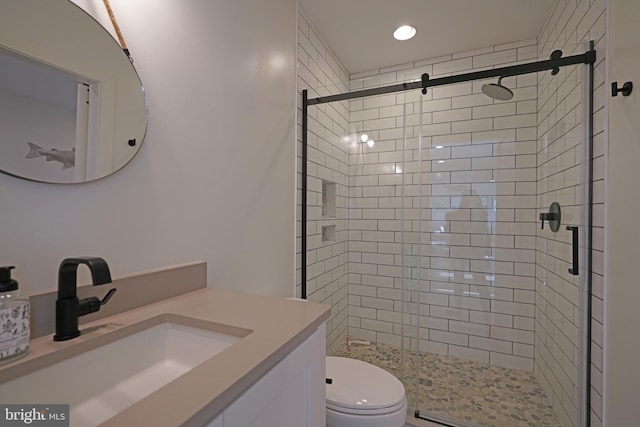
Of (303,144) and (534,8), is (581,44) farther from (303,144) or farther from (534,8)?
(303,144)

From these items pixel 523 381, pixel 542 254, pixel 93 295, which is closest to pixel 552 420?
pixel 523 381

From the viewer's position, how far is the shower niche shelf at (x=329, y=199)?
2320 millimetres

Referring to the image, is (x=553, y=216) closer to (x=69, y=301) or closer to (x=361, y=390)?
(x=361, y=390)

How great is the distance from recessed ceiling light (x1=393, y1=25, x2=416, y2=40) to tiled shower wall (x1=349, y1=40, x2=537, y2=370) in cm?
41

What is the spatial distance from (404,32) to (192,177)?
197cm

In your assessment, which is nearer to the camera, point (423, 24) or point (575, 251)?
point (575, 251)

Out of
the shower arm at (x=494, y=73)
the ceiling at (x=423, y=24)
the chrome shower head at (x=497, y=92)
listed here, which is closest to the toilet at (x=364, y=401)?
→ the shower arm at (x=494, y=73)

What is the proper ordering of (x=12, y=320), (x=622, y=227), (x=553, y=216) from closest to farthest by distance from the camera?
(x=12, y=320), (x=622, y=227), (x=553, y=216)

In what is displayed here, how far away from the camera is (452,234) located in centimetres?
230

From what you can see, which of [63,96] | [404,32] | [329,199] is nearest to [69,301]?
[63,96]

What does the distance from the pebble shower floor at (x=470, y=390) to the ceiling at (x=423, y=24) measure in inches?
97.0

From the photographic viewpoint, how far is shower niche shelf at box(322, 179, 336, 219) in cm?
232

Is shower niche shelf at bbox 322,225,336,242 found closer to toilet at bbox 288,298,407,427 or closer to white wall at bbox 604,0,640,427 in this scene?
toilet at bbox 288,298,407,427

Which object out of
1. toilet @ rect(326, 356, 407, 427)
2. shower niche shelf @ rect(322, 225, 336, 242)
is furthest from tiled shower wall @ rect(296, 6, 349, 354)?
toilet @ rect(326, 356, 407, 427)
